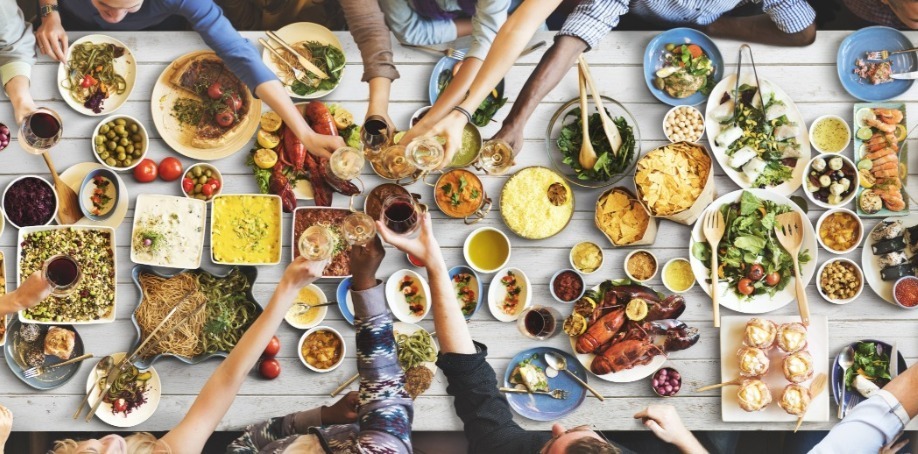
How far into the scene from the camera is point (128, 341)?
2844 millimetres

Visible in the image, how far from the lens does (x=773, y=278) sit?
9.15ft

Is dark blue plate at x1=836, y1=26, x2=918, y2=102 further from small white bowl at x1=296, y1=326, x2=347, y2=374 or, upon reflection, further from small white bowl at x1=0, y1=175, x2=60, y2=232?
small white bowl at x1=0, y1=175, x2=60, y2=232

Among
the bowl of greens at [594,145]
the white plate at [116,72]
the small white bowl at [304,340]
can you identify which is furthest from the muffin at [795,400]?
the white plate at [116,72]

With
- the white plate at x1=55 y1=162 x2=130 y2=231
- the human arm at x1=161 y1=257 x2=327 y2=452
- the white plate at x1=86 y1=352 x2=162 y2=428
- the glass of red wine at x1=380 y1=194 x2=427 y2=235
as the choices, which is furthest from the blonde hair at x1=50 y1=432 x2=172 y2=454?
the glass of red wine at x1=380 y1=194 x2=427 y2=235

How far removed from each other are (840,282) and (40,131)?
10.5ft

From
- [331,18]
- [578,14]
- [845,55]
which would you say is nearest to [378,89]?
[331,18]

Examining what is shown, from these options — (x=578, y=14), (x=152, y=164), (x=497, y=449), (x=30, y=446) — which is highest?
(x=578, y=14)

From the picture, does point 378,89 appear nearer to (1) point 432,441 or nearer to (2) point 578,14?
(2) point 578,14

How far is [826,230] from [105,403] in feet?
9.69

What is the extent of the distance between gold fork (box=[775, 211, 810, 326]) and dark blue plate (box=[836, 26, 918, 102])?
58cm

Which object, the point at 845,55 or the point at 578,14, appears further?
the point at 845,55

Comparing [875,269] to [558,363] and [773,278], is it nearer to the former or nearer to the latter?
[773,278]

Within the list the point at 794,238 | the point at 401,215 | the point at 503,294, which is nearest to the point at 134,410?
the point at 401,215

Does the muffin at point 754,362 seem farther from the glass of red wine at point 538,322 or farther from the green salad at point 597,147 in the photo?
the green salad at point 597,147
